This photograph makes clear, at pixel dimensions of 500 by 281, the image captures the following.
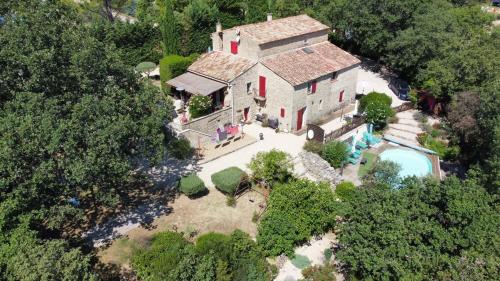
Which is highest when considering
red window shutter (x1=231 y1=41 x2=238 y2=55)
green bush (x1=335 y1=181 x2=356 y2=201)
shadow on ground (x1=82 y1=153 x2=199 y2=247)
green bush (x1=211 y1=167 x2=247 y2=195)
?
red window shutter (x1=231 y1=41 x2=238 y2=55)

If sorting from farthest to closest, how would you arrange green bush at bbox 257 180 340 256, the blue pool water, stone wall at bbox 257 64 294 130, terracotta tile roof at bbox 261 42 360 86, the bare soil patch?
terracotta tile roof at bbox 261 42 360 86 → stone wall at bbox 257 64 294 130 → the blue pool water → the bare soil patch → green bush at bbox 257 180 340 256

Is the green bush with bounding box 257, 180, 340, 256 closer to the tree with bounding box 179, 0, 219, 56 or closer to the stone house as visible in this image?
the stone house

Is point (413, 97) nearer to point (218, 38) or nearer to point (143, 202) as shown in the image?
point (218, 38)

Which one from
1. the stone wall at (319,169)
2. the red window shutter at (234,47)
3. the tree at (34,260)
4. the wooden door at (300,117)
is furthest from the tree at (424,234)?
the red window shutter at (234,47)

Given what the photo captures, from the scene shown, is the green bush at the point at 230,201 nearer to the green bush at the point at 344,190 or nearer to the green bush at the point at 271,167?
the green bush at the point at 271,167

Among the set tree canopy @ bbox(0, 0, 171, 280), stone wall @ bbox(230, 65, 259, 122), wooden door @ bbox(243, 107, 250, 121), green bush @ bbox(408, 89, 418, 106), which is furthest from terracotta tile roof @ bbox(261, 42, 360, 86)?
tree canopy @ bbox(0, 0, 171, 280)

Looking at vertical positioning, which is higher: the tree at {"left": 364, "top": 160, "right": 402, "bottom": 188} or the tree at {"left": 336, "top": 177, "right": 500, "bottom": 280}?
the tree at {"left": 336, "top": 177, "right": 500, "bottom": 280}

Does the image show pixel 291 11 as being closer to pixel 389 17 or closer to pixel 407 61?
pixel 389 17

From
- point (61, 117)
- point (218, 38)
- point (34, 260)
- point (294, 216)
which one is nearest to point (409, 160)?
point (294, 216)
